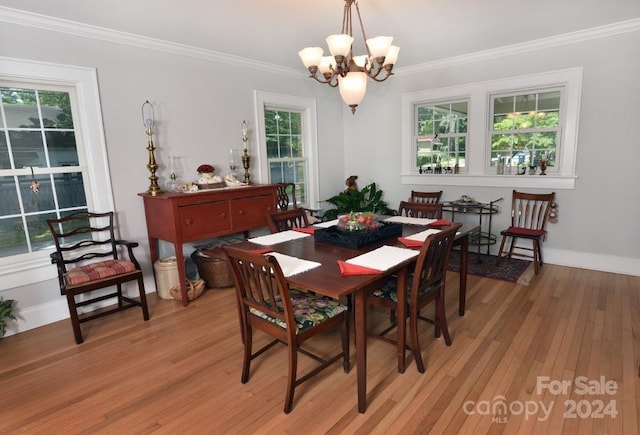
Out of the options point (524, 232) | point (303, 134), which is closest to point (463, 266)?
point (524, 232)

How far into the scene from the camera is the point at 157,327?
289cm

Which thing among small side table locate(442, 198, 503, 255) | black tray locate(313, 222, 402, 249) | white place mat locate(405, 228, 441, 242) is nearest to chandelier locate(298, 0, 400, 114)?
black tray locate(313, 222, 402, 249)

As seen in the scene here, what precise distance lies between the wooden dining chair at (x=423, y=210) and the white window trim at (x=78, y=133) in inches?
109

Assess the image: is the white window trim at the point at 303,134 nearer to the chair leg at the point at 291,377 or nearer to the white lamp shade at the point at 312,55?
the white lamp shade at the point at 312,55

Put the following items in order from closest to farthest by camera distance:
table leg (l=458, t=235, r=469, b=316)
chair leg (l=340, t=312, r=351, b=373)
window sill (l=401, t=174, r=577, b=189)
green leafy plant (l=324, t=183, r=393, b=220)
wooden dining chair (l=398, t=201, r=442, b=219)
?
chair leg (l=340, t=312, r=351, b=373), table leg (l=458, t=235, r=469, b=316), wooden dining chair (l=398, t=201, r=442, b=219), window sill (l=401, t=174, r=577, b=189), green leafy plant (l=324, t=183, r=393, b=220)

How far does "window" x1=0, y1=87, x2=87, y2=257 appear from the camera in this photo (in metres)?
2.80

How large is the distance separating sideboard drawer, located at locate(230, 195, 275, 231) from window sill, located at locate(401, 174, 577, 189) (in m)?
2.23

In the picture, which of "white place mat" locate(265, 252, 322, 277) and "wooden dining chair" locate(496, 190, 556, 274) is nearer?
"white place mat" locate(265, 252, 322, 277)

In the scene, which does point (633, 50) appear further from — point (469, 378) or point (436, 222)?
point (469, 378)

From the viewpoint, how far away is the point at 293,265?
6.43ft

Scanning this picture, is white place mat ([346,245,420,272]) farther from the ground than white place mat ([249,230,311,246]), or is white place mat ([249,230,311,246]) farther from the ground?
white place mat ([249,230,311,246])

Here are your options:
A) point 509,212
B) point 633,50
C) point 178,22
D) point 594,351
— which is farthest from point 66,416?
point 633,50

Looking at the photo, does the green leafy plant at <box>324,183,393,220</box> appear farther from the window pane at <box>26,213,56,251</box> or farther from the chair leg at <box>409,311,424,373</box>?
the window pane at <box>26,213,56,251</box>

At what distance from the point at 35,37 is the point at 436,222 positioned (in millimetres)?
3503
